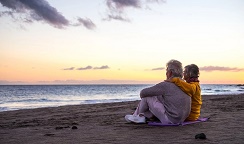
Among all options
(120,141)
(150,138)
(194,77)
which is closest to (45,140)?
(120,141)

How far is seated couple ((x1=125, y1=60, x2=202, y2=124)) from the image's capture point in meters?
6.12

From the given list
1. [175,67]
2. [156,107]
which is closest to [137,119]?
[156,107]

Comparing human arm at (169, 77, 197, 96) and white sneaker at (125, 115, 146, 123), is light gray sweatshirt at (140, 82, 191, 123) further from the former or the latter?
white sneaker at (125, 115, 146, 123)

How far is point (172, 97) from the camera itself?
20.2 feet

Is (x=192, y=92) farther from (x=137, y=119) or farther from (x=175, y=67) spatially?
(x=137, y=119)

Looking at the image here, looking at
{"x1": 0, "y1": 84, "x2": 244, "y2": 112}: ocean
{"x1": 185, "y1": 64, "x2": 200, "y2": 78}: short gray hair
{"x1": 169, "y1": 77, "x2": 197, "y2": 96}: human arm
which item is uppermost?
{"x1": 185, "y1": 64, "x2": 200, "y2": 78}: short gray hair

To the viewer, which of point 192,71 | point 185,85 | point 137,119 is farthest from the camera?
point 137,119

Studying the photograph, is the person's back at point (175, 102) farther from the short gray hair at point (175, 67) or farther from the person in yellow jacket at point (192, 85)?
the short gray hair at point (175, 67)

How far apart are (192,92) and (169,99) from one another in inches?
22.2

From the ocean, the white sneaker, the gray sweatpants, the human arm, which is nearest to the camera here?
the human arm

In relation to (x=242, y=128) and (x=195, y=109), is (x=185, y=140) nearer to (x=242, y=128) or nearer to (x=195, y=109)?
(x=242, y=128)

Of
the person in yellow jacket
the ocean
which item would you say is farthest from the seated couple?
the ocean

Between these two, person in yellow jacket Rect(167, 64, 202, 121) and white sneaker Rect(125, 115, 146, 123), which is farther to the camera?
white sneaker Rect(125, 115, 146, 123)

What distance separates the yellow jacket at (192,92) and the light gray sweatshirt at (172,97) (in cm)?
10
